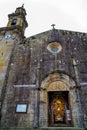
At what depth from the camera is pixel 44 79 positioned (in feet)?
46.1

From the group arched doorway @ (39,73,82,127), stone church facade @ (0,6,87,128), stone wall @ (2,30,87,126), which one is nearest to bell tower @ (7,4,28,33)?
stone church facade @ (0,6,87,128)

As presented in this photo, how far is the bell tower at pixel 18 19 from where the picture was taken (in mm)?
20375

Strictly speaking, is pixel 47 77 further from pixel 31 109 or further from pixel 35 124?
pixel 35 124

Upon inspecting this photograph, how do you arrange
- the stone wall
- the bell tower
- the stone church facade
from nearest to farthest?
the stone church facade < the stone wall < the bell tower

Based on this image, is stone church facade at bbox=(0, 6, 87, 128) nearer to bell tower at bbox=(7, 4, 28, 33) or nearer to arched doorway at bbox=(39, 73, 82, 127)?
arched doorway at bbox=(39, 73, 82, 127)

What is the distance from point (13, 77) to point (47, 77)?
327cm

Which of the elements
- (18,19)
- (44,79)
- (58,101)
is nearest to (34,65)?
(44,79)

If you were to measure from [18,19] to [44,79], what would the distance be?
10.5 meters

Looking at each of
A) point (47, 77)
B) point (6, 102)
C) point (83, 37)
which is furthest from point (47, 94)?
point (83, 37)

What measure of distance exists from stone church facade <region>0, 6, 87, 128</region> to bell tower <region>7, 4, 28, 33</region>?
2.51 m

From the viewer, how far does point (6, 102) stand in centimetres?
1316

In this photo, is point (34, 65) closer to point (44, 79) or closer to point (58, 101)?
point (44, 79)

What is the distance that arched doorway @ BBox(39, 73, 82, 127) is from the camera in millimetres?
12195

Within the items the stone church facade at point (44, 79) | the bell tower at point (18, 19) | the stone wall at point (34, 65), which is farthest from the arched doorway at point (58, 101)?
the bell tower at point (18, 19)
